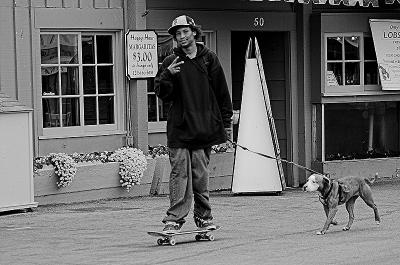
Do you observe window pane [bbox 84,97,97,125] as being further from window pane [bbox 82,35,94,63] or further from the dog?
the dog

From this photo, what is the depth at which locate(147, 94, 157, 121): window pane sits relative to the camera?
1697 cm

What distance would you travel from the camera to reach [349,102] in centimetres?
1867

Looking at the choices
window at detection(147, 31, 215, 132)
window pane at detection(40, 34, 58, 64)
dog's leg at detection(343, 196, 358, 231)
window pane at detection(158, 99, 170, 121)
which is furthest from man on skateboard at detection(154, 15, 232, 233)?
window pane at detection(158, 99, 170, 121)

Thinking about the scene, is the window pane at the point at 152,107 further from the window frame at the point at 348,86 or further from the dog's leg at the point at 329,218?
the dog's leg at the point at 329,218

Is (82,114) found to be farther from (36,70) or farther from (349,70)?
(349,70)

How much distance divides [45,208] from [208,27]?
4285mm

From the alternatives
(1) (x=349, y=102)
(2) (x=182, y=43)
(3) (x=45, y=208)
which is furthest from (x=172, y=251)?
(1) (x=349, y=102)

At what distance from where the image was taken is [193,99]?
10.7 m

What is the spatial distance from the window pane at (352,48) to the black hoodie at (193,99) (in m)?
8.04

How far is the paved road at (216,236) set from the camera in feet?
32.3

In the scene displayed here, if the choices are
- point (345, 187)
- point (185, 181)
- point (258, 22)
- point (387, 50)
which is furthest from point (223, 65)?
point (185, 181)

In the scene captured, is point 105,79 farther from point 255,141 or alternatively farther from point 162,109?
point 255,141

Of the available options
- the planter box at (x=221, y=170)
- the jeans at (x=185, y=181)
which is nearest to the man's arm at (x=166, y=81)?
the jeans at (x=185, y=181)

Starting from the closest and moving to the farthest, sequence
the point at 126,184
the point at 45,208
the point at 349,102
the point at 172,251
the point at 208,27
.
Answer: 1. the point at 172,251
2. the point at 45,208
3. the point at 126,184
4. the point at 208,27
5. the point at 349,102
